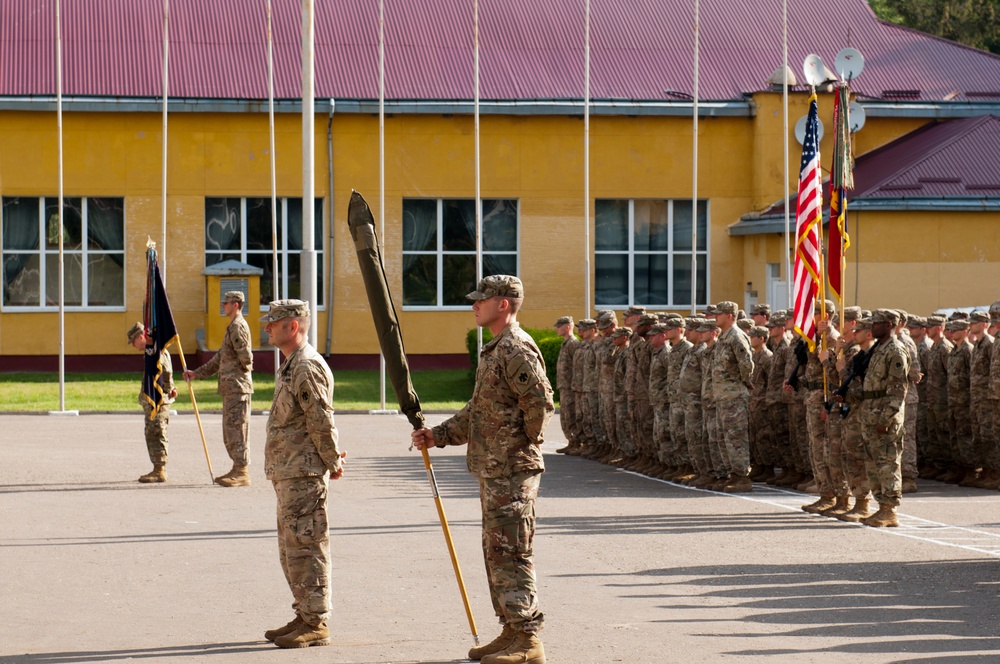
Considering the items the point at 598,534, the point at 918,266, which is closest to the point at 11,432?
the point at 598,534

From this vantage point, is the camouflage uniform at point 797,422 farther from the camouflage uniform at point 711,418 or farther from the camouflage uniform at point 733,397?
the camouflage uniform at point 711,418

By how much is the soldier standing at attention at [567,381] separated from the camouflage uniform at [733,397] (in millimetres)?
5014

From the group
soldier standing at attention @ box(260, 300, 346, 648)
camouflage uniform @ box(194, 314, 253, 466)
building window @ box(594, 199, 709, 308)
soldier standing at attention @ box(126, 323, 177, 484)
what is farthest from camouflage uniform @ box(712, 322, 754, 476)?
building window @ box(594, 199, 709, 308)

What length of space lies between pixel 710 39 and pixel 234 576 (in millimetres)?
30526

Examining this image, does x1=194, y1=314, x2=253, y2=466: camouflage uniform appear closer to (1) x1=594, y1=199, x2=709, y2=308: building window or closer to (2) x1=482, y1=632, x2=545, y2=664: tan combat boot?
(2) x1=482, y1=632, x2=545, y2=664: tan combat boot

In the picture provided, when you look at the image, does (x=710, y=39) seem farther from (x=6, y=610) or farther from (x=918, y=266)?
(x=6, y=610)

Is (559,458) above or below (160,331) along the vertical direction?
below

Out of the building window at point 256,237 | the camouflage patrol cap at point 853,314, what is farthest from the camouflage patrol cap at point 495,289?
Result: the building window at point 256,237

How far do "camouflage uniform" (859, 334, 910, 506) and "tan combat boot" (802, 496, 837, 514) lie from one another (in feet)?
2.61

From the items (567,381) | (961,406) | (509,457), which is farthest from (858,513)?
(567,381)

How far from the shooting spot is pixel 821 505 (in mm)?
14875

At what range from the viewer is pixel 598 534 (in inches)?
520

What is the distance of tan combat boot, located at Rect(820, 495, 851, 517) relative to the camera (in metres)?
14.6

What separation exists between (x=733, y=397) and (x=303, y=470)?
8.57m
